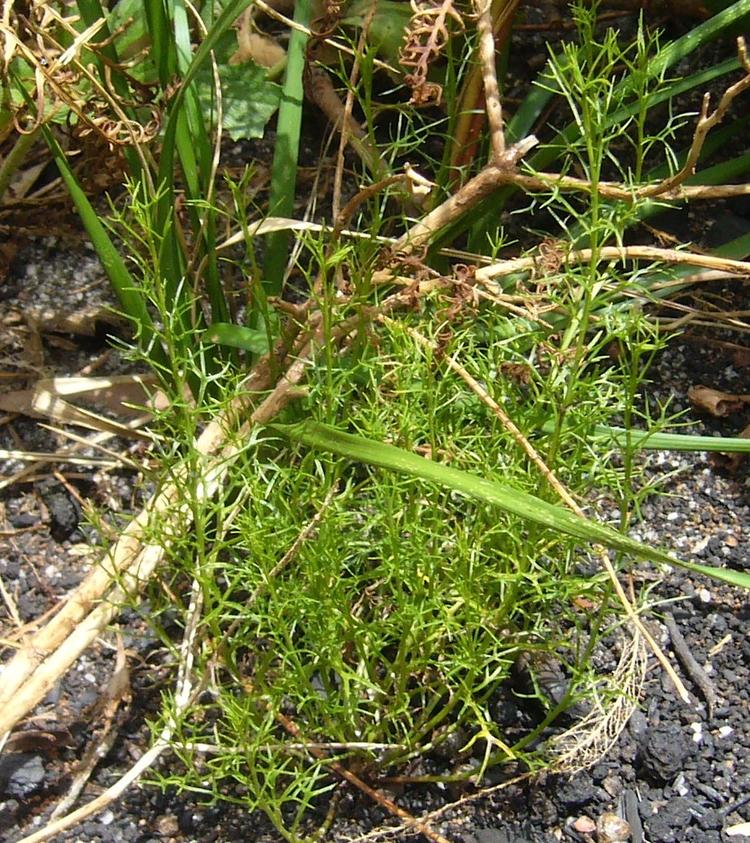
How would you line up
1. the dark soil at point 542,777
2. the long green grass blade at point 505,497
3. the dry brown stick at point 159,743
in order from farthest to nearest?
1. the dark soil at point 542,777
2. the dry brown stick at point 159,743
3. the long green grass blade at point 505,497

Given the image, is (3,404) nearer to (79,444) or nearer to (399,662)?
(79,444)

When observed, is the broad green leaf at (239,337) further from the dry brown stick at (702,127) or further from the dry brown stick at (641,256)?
the dry brown stick at (702,127)

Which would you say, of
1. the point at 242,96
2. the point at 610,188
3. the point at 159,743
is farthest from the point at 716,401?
the point at 159,743

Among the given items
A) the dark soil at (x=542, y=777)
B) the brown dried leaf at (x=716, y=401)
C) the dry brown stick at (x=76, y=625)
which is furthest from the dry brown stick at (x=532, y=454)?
the brown dried leaf at (x=716, y=401)

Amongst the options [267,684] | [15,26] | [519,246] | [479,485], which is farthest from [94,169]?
[479,485]

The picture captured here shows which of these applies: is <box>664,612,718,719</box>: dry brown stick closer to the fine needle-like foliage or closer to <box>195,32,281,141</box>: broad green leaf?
the fine needle-like foliage

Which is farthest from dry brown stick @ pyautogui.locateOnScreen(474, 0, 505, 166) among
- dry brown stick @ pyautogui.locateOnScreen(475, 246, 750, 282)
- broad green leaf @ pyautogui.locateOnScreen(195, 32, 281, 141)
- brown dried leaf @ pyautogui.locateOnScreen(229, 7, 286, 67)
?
brown dried leaf @ pyautogui.locateOnScreen(229, 7, 286, 67)

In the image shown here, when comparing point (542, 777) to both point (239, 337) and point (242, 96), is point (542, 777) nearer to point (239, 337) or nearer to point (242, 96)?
point (239, 337)
